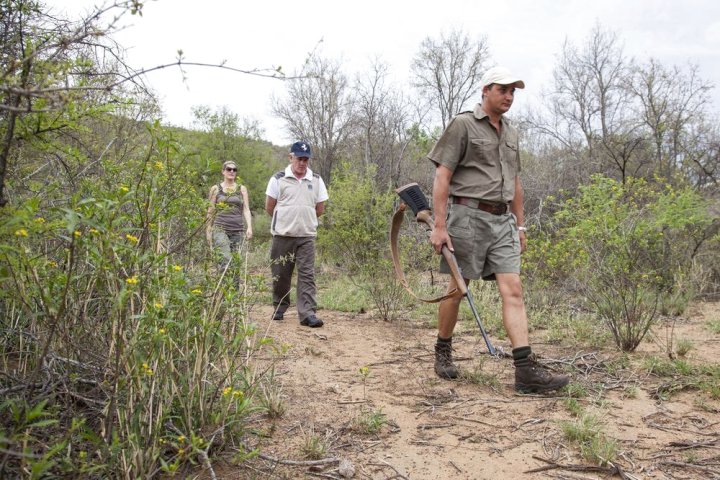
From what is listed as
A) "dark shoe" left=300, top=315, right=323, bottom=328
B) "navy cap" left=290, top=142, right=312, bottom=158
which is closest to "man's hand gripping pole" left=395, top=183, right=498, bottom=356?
"navy cap" left=290, top=142, right=312, bottom=158

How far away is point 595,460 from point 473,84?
83.8 ft

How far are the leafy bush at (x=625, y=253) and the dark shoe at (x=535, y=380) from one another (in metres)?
1.42

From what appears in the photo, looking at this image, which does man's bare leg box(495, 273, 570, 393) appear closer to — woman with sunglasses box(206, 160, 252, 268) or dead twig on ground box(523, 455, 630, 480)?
dead twig on ground box(523, 455, 630, 480)

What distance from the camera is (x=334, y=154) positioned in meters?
21.7

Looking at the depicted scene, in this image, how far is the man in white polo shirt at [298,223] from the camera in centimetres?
577

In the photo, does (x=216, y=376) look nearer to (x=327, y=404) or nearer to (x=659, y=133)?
(x=327, y=404)

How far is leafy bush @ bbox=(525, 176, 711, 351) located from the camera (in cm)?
493

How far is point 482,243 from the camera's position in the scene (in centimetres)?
375

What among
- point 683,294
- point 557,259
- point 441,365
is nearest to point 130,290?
point 441,365

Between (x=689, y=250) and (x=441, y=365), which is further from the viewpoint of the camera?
(x=689, y=250)

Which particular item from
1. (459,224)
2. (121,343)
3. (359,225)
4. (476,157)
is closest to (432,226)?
Result: (459,224)

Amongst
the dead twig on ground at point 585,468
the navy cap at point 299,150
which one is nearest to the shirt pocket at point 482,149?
the dead twig on ground at point 585,468

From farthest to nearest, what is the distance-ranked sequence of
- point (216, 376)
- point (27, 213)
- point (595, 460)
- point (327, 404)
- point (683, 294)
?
point (683, 294)
point (327, 404)
point (216, 376)
point (595, 460)
point (27, 213)

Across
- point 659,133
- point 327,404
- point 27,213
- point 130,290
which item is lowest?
point 327,404
